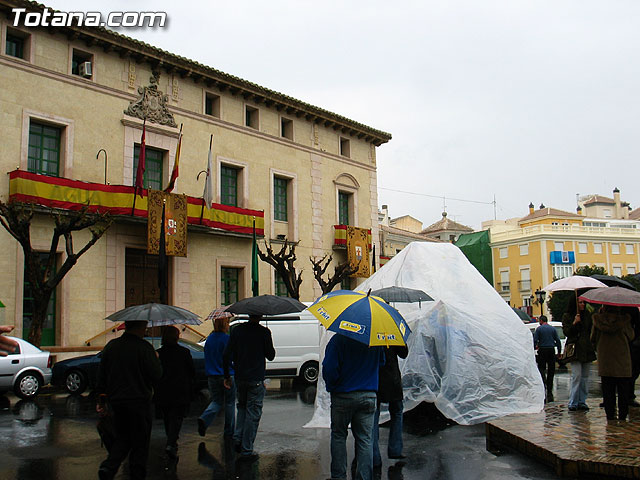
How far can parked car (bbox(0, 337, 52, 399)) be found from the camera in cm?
1381

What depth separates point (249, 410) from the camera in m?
7.77

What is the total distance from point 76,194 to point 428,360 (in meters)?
13.5

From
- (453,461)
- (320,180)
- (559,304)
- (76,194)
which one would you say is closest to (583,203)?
(559,304)

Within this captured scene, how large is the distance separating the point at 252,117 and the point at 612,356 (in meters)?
20.7

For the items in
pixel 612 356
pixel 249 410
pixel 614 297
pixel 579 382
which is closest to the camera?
pixel 249 410

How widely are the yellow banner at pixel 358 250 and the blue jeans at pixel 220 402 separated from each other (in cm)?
1956

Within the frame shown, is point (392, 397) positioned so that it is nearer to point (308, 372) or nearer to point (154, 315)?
point (154, 315)

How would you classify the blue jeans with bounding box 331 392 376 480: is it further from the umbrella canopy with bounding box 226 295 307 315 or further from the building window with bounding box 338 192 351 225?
the building window with bounding box 338 192 351 225

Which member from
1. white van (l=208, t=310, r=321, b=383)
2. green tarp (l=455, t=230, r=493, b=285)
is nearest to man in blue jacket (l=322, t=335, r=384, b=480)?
white van (l=208, t=310, r=321, b=383)

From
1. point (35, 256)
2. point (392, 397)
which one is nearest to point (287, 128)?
point (35, 256)

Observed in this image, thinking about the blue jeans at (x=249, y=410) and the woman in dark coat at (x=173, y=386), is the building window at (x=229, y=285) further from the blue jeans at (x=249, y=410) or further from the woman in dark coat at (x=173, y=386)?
the blue jeans at (x=249, y=410)

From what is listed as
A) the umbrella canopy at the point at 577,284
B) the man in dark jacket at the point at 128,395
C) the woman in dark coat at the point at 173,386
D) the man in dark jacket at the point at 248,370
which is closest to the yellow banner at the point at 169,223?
the woman in dark coat at the point at 173,386

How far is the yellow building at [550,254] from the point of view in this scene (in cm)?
6222

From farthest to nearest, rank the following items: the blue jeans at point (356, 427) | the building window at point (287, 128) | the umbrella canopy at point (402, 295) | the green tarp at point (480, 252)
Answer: the green tarp at point (480, 252) → the building window at point (287, 128) → the umbrella canopy at point (402, 295) → the blue jeans at point (356, 427)
